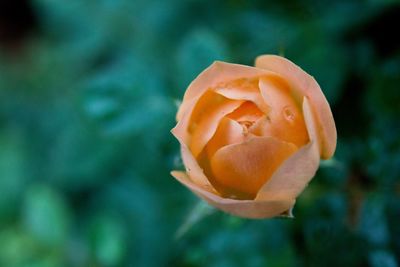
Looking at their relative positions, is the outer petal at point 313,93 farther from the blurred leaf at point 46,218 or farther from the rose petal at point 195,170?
the blurred leaf at point 46,218

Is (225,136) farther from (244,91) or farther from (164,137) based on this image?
(164,137)

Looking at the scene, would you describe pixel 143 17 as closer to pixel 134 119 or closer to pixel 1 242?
pixel 134 119

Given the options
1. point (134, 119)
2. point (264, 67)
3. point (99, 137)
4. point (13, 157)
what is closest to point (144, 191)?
point (99, 137)

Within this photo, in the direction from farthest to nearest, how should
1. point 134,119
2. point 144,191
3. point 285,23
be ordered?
point 144,191
point 285,23
point 134,119

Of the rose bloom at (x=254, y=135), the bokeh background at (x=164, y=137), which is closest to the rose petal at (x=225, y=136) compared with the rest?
the rose bloom at (x=254, y=135)

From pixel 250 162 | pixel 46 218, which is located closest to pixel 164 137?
pixel 250 162

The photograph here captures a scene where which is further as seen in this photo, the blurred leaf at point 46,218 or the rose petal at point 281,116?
the blurred leaf at point 46,218

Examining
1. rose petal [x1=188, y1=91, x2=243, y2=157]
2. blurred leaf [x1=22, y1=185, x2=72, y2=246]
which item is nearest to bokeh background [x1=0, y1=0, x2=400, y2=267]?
blurred leaf [x1=22, y1=185, x2=72, y2=246]
